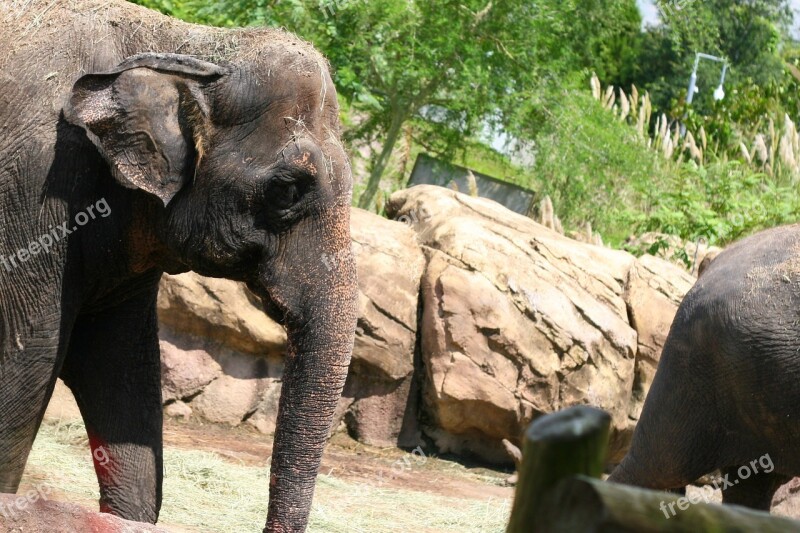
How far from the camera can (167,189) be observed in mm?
3893

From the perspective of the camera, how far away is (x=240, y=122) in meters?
3.94

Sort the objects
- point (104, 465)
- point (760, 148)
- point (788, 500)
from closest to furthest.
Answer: point (104, 465) → point (788, 500) → point (760, 148)

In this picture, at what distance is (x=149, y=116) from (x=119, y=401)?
1095 millimetres

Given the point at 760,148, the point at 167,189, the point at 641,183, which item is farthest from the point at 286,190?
the point at 760,148

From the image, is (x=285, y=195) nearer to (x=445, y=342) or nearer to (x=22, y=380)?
(x=22, y=380)

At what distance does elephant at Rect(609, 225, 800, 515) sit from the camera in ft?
17.5

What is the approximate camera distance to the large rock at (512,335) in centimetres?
843

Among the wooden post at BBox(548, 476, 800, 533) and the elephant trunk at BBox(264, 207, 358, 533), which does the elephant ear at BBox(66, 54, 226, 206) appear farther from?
the wooden post at BBox(548, 476, 800, 533)

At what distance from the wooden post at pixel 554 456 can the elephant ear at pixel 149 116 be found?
105 inches

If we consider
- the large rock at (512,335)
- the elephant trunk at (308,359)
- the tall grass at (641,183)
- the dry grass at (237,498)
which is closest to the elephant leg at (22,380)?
the elephant trunk at (308,359)

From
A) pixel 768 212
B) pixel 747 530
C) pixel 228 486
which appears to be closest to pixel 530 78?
pixel 768 212

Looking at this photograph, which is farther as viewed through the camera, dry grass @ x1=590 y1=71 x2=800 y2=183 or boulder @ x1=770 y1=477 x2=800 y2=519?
dry grass @ x1=590 y1=71 x2=800 y2=183

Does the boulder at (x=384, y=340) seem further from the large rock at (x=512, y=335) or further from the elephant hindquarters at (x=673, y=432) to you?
the elephant hindquarters at (x=673, y=432)

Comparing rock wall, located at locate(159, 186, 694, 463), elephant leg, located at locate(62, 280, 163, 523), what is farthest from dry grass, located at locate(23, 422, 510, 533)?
elephant leg, located at locate(62, 280, 163, 523)
